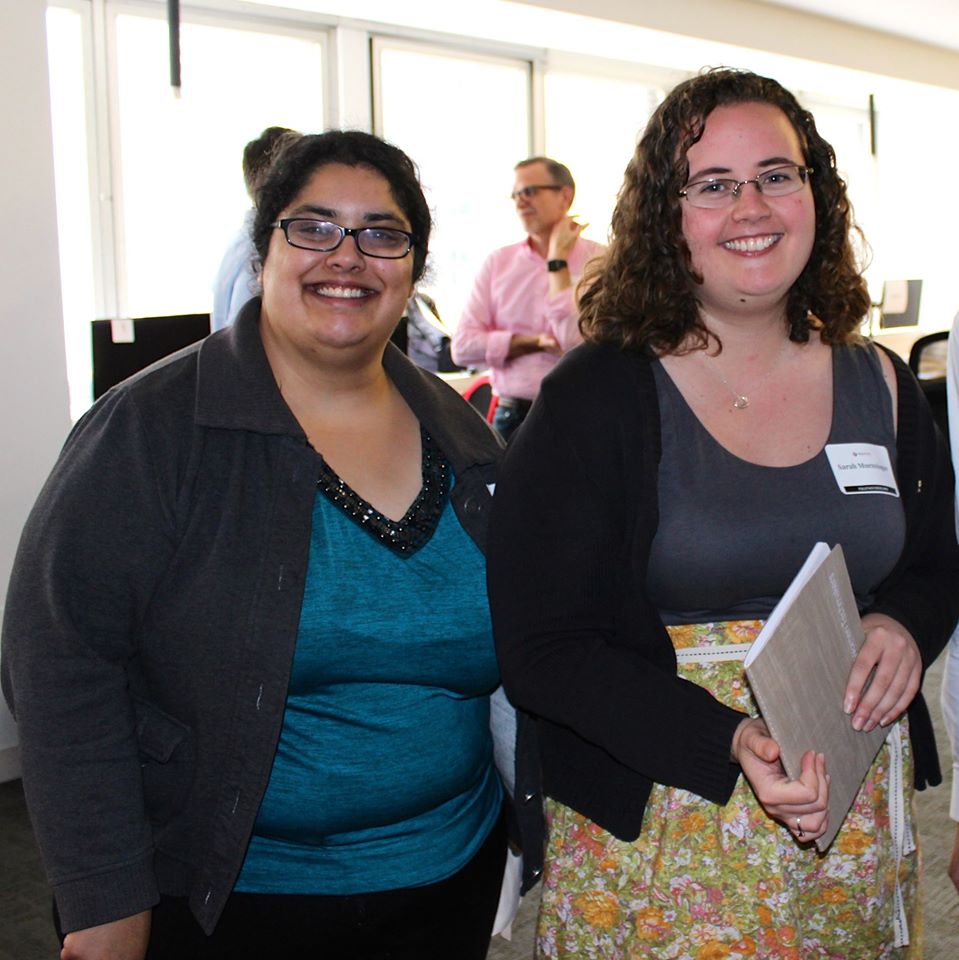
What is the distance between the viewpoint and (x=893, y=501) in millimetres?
1408

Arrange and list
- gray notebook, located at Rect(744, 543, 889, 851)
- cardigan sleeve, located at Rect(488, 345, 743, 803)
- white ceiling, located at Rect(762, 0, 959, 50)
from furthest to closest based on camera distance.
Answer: white ceiling, located at Rect(762, 0, 959, 50)
cardigan sleeve, located at Rect(488, 345, 743, 803)
gray notebook, located at Rect(744, 543, 889, 851)

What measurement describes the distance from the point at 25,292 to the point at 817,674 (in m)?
2.92

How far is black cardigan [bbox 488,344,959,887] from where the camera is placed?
126cm

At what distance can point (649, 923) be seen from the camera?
4.32 ft

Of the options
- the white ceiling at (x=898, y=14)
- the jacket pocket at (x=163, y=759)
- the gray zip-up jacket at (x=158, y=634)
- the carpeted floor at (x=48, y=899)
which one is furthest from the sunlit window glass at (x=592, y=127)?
the jacket pocket at (x=163, y=759)

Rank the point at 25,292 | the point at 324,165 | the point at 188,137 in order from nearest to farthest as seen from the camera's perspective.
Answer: the point at 324,165 → the point at 25,292 → the point at 188,137

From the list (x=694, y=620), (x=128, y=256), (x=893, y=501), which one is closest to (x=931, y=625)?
(x=893, y=501)

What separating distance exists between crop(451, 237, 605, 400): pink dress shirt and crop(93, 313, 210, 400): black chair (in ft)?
5.97

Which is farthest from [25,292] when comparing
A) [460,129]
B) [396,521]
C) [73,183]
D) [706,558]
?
[460,129]

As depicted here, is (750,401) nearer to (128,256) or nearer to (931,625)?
(931,625)

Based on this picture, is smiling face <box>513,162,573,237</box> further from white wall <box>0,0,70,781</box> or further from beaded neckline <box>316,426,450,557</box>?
beaded neckline <box>316,426,450,557</box>

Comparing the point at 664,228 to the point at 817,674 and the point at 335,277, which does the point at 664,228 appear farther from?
the point at 817,674

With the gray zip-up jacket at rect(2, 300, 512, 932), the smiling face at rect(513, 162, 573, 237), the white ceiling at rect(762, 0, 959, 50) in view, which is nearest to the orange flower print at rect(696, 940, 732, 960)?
the gray zip-up jacket at rect(2, 300, 512, 932)

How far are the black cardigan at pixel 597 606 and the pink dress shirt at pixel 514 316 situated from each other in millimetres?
3651
